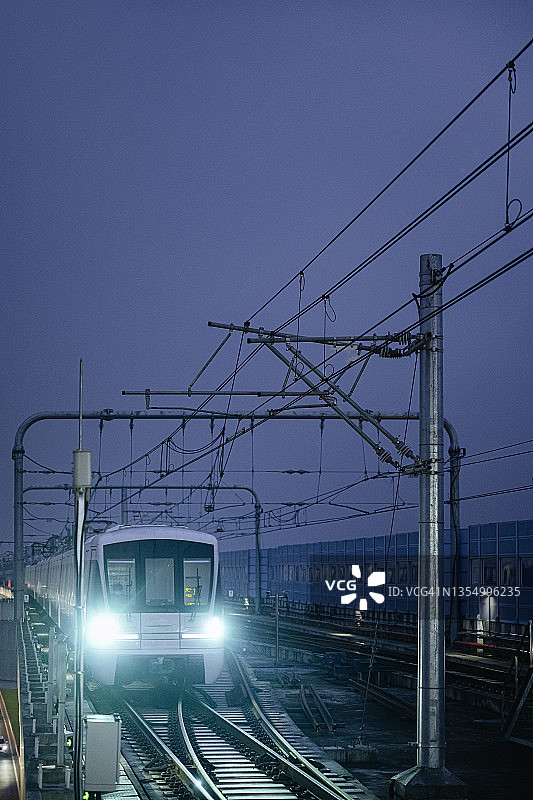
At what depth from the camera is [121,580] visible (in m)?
22.5

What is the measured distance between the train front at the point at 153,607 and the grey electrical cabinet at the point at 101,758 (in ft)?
37.0

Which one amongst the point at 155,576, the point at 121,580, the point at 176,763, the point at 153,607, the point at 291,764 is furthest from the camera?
the point at 155,576

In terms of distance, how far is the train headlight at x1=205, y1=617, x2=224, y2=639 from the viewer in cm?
2245

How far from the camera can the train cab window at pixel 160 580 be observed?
22547mm

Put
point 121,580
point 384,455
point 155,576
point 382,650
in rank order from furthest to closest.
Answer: point 382,650, point 155,576, point 121,580, point 384,455

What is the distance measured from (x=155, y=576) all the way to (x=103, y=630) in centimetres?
154

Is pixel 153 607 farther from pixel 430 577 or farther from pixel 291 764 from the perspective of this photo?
pixel 430 577

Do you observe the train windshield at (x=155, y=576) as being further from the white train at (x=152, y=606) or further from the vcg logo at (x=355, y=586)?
the vcg logo at (x=355, y=586)

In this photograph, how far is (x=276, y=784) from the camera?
14.4m

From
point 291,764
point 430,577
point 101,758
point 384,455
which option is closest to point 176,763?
point 291,764

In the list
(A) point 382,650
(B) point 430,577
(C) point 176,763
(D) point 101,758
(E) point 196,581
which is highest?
(B) point 430,577

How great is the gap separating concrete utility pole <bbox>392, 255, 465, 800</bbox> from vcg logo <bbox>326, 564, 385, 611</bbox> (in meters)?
43.1

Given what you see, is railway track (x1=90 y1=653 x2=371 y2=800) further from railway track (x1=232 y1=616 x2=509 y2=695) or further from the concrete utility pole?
railway track (x1=232 y1=616 x2=509 y2=695)

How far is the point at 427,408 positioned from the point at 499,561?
92.3 feet
